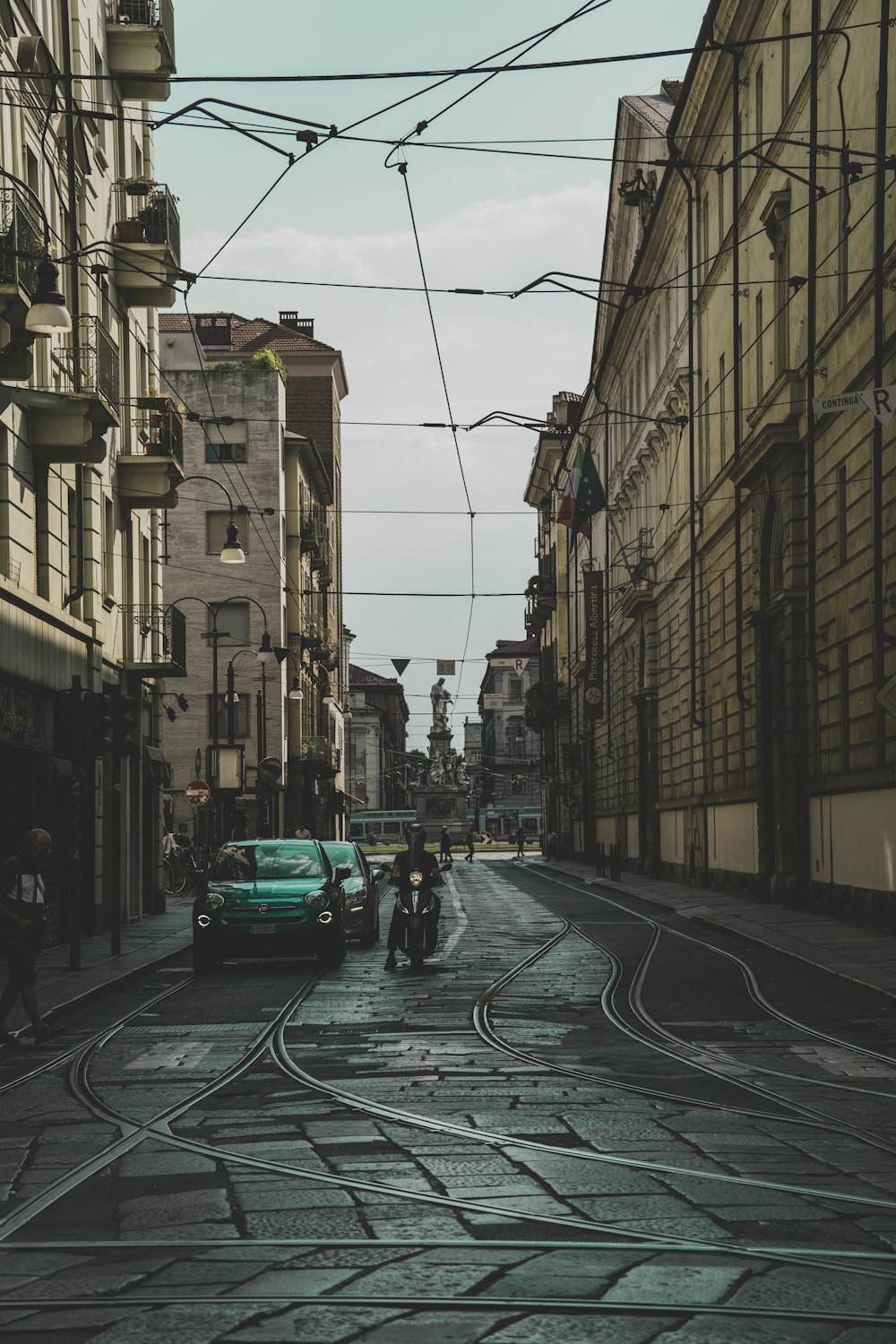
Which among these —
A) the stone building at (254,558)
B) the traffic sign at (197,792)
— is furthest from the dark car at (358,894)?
the stone building at (254,558)

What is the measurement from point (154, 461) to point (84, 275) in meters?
4.45

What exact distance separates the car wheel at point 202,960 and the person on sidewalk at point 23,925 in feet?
21.0

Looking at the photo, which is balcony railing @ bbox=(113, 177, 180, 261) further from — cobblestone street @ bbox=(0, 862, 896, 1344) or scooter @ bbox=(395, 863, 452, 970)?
cobblestone street @ bbox=(0, 862, 896, 1344)

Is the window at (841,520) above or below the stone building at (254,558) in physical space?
below

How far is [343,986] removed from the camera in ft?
61.5

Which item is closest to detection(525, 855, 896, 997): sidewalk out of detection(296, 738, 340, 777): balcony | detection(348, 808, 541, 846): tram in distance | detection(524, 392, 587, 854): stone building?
detection(296, 738, 340, 777): balcony

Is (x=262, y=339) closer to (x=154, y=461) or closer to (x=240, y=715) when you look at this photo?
(x=240, y=715)

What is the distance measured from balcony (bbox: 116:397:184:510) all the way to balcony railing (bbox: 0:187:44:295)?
10.4 meters

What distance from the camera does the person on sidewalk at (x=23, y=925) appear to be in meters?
14.1

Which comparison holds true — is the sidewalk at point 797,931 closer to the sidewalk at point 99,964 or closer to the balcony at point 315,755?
the sidewalk at point 99,964

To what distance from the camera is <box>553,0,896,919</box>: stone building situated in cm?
2525

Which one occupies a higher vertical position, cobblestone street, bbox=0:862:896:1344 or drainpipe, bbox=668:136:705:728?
drainpipe, bbox=668:136:705:728

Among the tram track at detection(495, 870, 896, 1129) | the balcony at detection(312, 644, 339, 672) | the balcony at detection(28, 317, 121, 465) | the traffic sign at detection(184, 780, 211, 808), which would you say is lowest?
the tram track at detection(495, 870, 896, 1129)

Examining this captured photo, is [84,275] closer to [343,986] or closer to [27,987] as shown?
[343,986]
